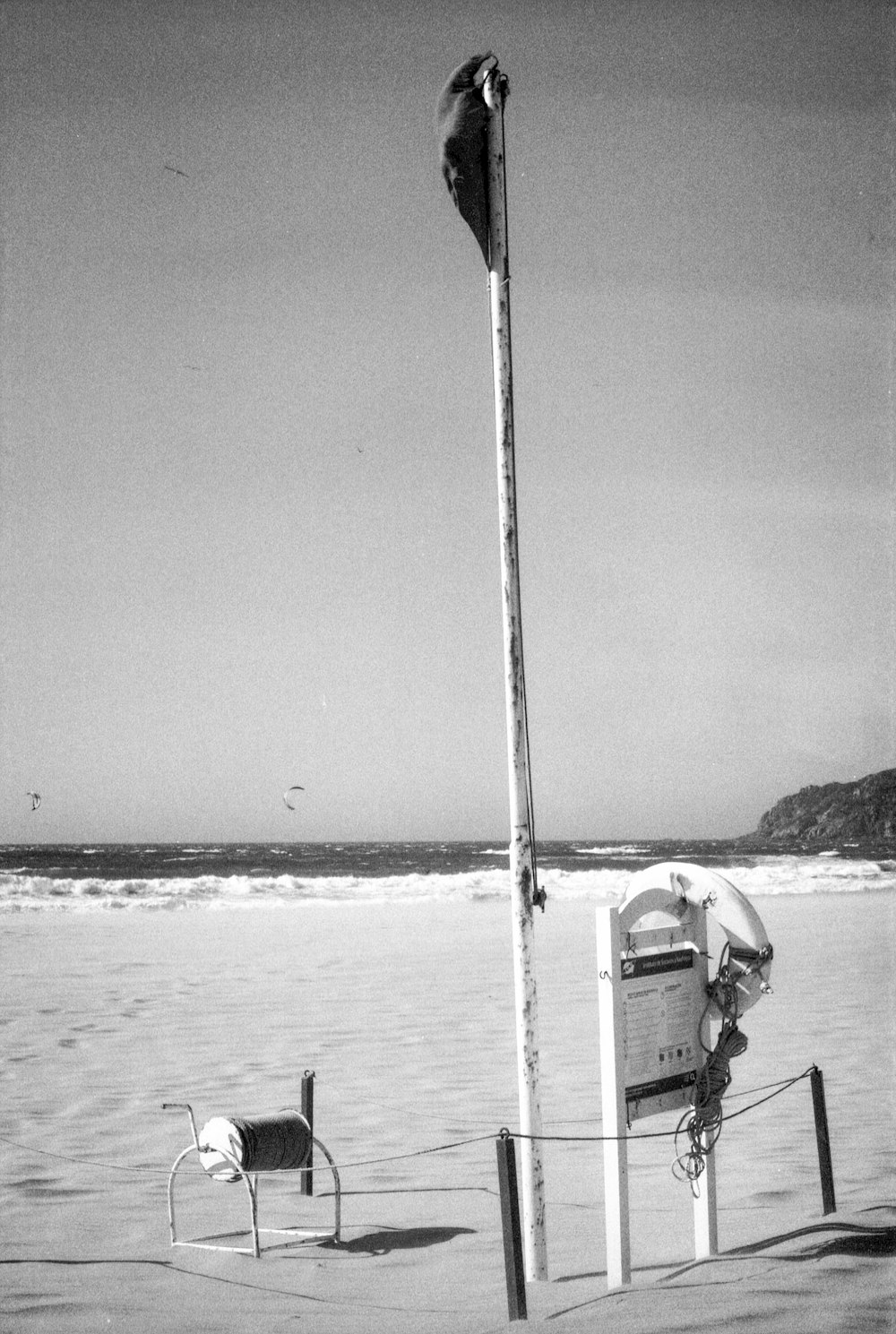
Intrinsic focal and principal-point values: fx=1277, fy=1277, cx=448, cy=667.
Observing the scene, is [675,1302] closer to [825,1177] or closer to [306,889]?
[825,1177]

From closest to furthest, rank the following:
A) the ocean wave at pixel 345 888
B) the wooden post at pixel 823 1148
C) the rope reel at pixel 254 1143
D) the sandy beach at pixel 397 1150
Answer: the sandy beach at pixel 397 1150
the rope reel at pixel 254 1143
the wooden post at pixel 823 1148
the ocean wave at pixel 345 888

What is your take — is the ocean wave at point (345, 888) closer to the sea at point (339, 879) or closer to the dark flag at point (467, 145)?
the sea at point (339, 879)


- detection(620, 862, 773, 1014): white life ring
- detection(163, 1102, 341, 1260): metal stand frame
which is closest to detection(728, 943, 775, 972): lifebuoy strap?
detection(620, 862, 773, 1014): white life ring

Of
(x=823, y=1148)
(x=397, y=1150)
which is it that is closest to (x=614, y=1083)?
(x=823, y=1148)

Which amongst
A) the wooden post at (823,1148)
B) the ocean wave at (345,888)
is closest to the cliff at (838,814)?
the ocean wave at (345,888)

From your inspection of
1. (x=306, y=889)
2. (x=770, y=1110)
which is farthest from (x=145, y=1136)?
(x=306, y=889)

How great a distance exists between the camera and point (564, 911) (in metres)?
27.0

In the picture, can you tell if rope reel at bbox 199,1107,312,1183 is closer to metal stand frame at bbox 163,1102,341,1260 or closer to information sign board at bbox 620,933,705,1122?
metal stand frame at bbox 163,1102,341,1260

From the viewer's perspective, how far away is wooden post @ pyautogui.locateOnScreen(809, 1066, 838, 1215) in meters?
6.22

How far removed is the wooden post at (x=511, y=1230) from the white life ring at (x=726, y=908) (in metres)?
1.17

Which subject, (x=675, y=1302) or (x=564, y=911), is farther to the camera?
(x=564, y=911)

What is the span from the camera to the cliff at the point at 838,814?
66.7 m

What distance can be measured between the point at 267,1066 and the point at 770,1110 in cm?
420

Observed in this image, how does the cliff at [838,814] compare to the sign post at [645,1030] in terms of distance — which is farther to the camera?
the cliff at [838,814]
